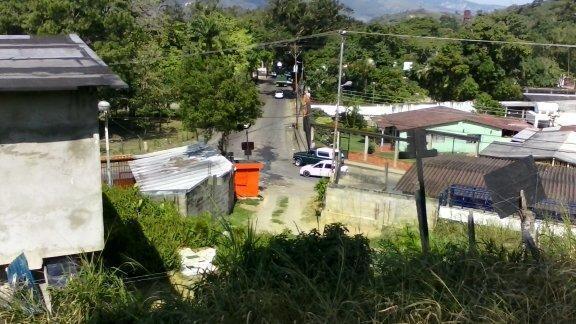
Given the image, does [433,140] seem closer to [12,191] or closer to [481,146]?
[481,146]

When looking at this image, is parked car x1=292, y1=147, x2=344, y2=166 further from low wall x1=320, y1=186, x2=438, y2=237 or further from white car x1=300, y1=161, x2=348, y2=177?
low wall x1=320, y1=186, x2=438, y2=237

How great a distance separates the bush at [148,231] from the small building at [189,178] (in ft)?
2.88

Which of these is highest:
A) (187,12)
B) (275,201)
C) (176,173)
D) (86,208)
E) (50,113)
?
(187,12)

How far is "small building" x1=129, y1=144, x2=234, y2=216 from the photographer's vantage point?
49.8 ft

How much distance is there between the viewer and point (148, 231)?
1180cm

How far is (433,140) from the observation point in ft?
90.9

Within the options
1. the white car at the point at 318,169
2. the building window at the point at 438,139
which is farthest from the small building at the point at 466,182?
the building window at the point at 438,139

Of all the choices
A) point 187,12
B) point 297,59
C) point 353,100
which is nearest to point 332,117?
point 353,100

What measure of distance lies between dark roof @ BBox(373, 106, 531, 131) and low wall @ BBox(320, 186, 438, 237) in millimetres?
11022

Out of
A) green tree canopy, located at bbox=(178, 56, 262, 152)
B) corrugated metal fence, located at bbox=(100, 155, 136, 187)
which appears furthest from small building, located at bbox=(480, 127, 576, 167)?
corrugated metal fence, located at bbox=(100, 155, 136, 187)

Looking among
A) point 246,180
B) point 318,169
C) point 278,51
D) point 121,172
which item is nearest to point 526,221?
point 246,180

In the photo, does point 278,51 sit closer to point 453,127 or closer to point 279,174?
point 453,127

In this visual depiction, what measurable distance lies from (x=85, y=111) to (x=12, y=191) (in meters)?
0.90

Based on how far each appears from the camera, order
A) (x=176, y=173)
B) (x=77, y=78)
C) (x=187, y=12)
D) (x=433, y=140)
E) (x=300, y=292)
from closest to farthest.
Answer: (x=300, y=292) → (x=77, y=78) → (x=176, y=173) → (x=433, y=140) → (x=187, y=12)
